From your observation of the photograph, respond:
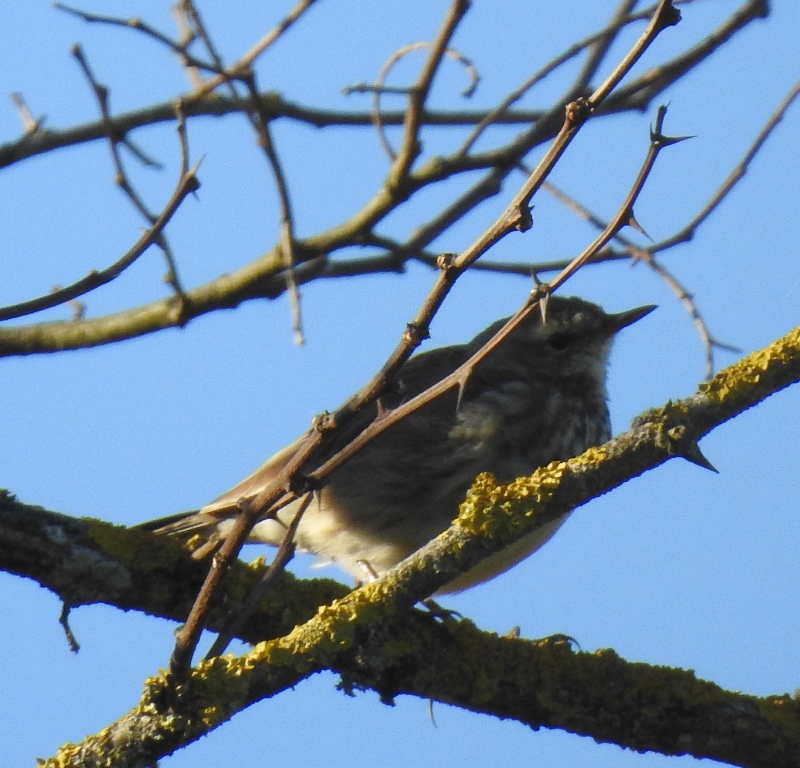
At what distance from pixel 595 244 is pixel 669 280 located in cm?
259

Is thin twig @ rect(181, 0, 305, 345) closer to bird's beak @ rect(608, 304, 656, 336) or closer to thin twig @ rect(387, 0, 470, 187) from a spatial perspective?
thin twig @ rect(387, 0, 470, 187)

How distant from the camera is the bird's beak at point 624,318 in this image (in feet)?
22.3

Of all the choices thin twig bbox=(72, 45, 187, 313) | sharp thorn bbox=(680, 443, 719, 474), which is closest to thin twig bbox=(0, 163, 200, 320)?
thin twig bbox=(72, 45, 187, 313)

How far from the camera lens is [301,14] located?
160 inches

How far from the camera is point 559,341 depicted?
272 inches

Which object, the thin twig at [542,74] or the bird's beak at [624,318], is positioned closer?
the thin twig at [542,74]

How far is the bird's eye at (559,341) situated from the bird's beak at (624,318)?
0.80 feet

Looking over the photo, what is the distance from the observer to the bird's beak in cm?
681

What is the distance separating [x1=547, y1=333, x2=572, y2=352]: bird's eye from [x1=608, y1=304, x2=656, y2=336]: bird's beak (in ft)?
0.80

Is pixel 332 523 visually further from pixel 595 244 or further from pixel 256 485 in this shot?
pixel 595 244

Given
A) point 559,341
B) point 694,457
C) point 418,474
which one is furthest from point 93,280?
point 559,341

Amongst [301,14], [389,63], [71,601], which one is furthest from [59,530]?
[389,63]

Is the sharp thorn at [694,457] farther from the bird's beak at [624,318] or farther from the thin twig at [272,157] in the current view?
the bird's beak at [624,318]

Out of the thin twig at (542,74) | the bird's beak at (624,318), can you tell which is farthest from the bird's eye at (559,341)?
the thin twig at (542,74)
